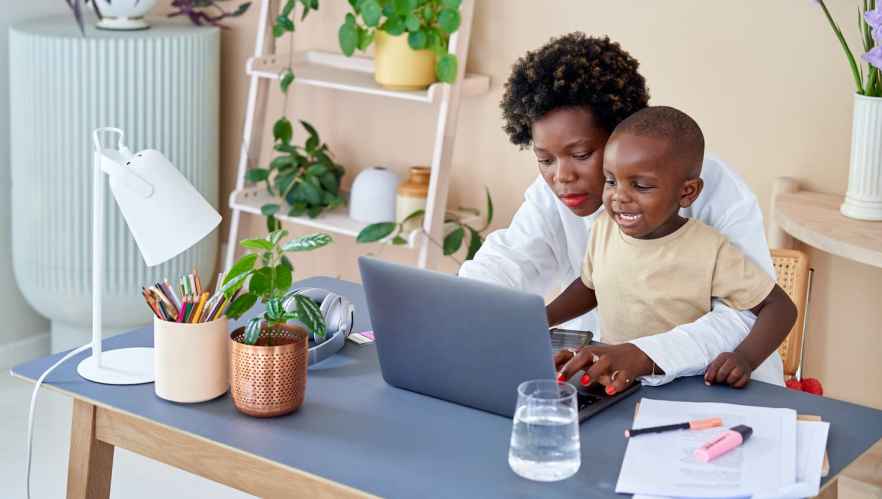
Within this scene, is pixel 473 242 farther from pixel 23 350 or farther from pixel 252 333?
pixel 252 333

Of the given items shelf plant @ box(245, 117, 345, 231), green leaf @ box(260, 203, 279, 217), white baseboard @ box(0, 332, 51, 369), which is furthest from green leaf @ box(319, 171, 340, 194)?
white baseboard @ box(0, 332, 51, 369)

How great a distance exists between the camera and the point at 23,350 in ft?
12.7

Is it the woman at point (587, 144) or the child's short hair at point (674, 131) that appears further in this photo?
the woman at point (587, 144)

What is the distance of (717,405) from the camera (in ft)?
5.46

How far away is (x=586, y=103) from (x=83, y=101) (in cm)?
194

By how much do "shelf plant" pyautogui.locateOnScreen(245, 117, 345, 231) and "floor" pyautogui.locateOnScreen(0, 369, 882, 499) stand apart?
2.63 feet

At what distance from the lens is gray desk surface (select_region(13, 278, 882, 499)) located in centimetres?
143

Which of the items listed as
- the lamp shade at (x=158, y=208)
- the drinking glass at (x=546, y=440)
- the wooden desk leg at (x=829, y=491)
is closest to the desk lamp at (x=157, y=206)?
the lamp shade at (x=158, y=208)

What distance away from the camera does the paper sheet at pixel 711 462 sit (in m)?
1.40

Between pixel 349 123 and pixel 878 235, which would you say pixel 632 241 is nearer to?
pixel 878 235

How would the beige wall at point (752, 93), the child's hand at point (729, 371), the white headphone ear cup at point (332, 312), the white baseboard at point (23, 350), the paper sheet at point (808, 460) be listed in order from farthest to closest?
1. the white baseboard at point (23, 350)
2. the beige wall at point (752, 93)
3. the white headphone ear cup at point (332, 312)
4. the child's hand at point (729, 371)
5. the paper sheet at point (808, 460)

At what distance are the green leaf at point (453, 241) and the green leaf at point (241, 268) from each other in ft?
5.43

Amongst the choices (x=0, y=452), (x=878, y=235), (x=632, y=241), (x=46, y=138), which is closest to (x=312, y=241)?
(x=632, y=241)

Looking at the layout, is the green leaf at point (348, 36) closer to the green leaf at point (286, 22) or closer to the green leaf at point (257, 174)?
the green leaf at point (286, 22)
